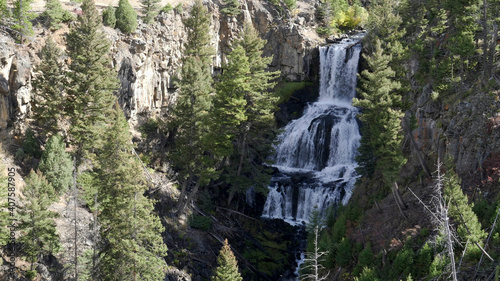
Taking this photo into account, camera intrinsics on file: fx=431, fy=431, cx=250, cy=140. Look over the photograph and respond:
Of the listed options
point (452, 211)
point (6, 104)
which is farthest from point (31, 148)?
point (452, 211)

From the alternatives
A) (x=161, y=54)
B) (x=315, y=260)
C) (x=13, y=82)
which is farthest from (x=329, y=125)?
(x=315, y=260)

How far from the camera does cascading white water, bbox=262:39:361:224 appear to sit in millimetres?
40125

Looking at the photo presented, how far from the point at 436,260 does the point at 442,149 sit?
10.6 m

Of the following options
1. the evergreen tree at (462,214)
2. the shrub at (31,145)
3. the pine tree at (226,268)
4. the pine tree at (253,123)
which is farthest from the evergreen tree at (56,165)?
the evergreen tree at (462,214)

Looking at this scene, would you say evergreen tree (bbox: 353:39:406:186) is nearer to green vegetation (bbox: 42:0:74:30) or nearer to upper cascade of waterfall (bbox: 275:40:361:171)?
upper cascade of waterfall (bbox: 275:40:361:171)

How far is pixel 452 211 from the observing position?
2027 cm

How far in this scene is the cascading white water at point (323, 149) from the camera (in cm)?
4012

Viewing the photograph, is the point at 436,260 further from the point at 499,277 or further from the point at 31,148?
the point at 31,148

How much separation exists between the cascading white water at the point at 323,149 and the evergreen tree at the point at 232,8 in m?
11.6

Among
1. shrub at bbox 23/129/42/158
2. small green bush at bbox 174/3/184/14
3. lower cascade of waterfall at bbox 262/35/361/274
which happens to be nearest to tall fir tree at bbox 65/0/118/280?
shrub at bbox 23/129/42/158

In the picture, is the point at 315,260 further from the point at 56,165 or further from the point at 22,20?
the point at 22,20

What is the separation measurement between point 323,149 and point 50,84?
26.7 metres

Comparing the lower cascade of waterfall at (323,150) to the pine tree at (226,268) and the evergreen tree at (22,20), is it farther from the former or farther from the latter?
the evergreen tree at (22,20)

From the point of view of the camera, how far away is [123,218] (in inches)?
889
